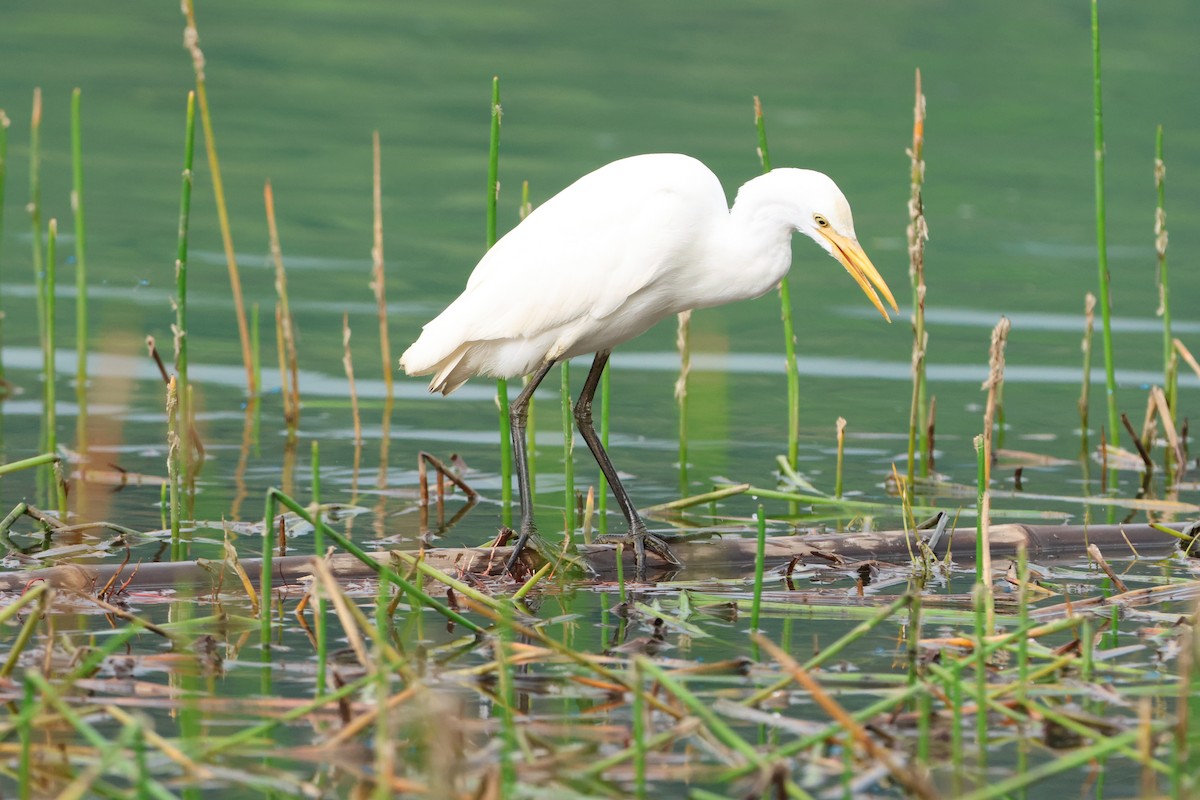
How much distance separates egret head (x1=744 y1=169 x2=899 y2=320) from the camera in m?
5.91

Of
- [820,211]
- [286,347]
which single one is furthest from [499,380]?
[286,347]

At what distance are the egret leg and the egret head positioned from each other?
0.88 m

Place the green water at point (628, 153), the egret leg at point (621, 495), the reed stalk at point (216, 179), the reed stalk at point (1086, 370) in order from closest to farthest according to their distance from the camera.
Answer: the egret leg at point (621, 495), the reed stalk at point (216, 179), the reed stalk at point (1086, 370), the green water at point (628, 153)

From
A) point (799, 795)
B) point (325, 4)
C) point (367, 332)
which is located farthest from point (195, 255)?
point (325, 4)

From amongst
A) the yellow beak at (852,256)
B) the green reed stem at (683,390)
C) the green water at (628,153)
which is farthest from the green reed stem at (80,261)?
the yellow beak at (852,256)

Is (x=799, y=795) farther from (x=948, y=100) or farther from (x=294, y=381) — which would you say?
(x=948, y=100)

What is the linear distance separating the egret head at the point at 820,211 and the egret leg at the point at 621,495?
881mm

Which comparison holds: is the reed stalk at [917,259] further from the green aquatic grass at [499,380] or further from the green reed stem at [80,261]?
the green reed stem at [80,261]

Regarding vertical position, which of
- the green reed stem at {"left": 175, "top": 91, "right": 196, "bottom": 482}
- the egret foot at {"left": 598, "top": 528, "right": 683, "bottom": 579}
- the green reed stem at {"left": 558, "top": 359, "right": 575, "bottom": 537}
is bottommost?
the egret foot at {"left": 598, "top": 528, "right": 683, "bottom": 579}

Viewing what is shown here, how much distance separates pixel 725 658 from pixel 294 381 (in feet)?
13.2

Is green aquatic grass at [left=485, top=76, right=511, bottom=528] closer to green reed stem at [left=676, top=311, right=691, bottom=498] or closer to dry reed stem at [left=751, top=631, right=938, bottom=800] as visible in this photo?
green reed stem at [left=676, top=311, right=691, bottom=498]

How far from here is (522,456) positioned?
634 cm

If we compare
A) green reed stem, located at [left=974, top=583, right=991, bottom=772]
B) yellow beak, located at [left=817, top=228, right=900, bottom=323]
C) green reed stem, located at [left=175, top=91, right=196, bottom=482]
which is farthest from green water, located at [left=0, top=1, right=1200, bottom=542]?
green reed stem, located at [left=974, top=583, right=991, bottom=772]

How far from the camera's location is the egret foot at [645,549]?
611 cm
